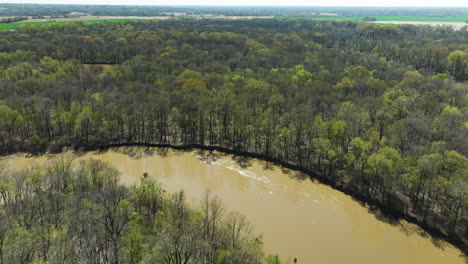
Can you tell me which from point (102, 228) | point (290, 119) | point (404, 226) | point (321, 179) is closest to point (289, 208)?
point (321, 179)

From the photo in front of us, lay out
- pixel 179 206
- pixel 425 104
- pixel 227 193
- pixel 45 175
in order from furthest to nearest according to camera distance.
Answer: pixel 425 104, pixel 227 193, pixel 45 175, pixel 179 206

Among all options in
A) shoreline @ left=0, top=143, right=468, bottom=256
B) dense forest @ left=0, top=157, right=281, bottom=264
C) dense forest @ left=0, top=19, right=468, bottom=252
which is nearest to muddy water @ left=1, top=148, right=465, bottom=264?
shoreline @ left=0, top=143, right=468, bottom=256

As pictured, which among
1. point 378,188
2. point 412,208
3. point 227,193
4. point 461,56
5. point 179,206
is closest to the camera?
point 179,206

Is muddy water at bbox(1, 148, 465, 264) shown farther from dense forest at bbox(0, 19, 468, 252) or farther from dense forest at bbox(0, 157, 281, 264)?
dense forest at bbox(0, 157, 281, 264)

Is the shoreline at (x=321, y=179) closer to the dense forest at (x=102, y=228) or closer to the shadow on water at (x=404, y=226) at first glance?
the shadow on water at (x=404, y=226)

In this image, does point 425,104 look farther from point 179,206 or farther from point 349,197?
point 179,206

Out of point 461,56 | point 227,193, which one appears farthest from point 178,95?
point 461,56
